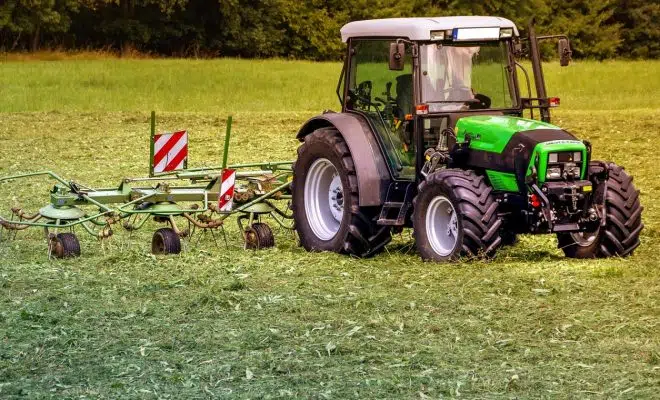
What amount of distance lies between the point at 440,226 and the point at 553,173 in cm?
93

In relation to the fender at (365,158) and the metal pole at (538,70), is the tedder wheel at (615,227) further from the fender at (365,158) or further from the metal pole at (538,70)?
the fender at (365,158)

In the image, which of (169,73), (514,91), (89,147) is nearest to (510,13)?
(169,73)

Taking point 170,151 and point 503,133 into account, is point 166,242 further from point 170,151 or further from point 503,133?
point 503,133

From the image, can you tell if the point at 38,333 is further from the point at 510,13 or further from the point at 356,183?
the point at 510,13

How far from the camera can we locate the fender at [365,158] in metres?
10.0

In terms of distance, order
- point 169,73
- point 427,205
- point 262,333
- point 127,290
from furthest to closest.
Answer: point 169,73, point 427,205, point 127,290, point 262,333

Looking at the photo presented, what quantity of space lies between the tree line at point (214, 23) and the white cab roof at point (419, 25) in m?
38.6

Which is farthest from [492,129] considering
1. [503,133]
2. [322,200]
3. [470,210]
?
[322,200]

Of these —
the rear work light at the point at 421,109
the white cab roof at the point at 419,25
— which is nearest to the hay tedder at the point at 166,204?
the white cab roof at the point at 419,25

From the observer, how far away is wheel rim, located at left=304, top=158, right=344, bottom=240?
10750 millimetres

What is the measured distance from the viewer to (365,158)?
33.1ft

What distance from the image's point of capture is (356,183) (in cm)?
1011

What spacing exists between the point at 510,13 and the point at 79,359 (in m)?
51.4

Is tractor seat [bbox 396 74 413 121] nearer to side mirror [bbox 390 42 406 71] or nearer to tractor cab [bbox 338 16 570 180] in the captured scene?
tractor cab [bbox 338 16 570 180]
